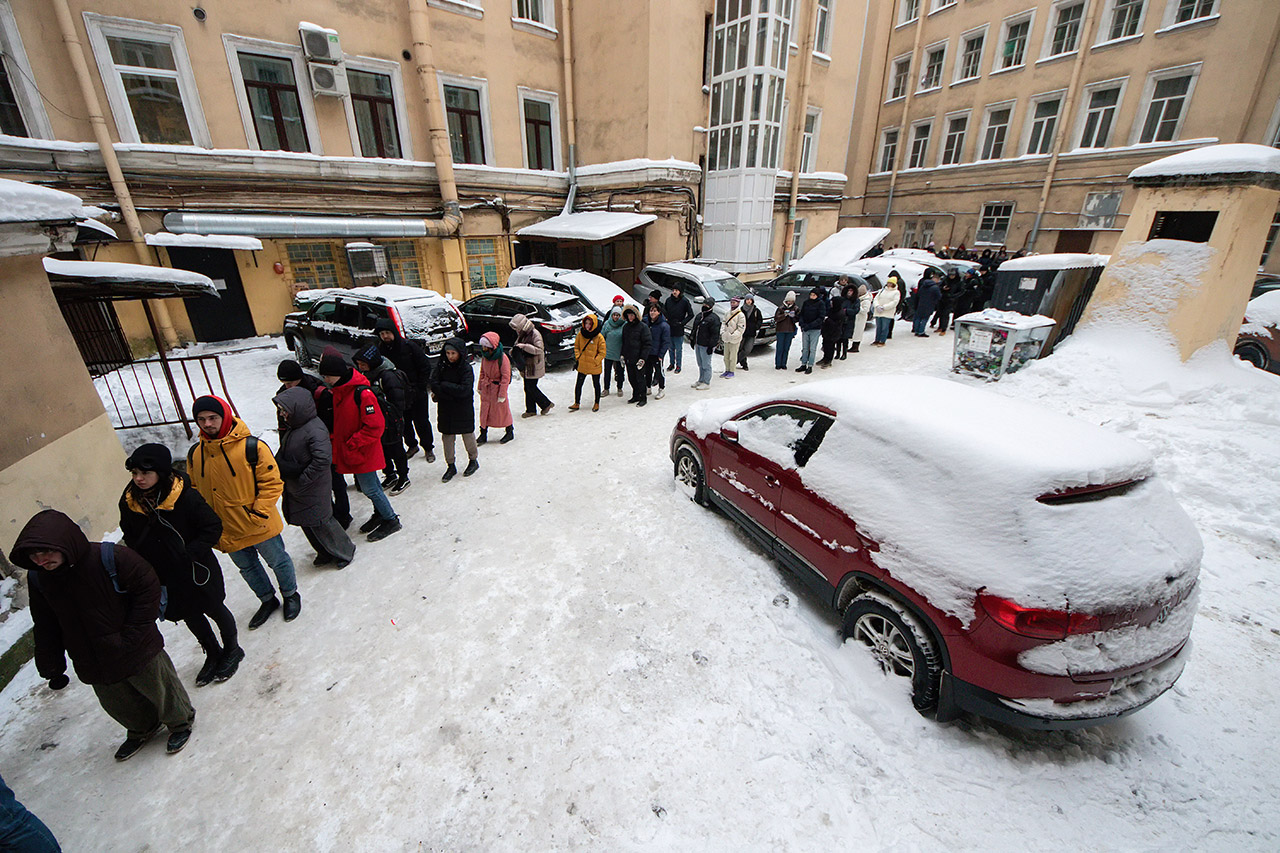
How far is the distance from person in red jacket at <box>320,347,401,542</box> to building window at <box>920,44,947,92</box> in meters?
27.7

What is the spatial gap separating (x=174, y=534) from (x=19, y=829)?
133cm

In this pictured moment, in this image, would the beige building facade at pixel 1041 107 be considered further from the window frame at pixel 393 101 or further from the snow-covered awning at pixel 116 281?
the snow-covered awning at pixel 116 281

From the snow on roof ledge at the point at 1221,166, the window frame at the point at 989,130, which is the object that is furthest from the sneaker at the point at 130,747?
the window frame at the point at 989,130

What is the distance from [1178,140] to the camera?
53.3 ft

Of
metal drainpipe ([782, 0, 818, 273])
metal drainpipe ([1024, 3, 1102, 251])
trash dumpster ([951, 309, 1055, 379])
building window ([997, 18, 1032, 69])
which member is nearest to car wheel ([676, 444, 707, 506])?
trash dumpster ([951, 309, 1055, 379])

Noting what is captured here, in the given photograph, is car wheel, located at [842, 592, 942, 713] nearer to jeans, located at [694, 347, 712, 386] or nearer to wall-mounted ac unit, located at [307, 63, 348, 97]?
jeans, located at [694, 347, 712, 386]

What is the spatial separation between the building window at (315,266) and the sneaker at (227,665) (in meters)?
11.9

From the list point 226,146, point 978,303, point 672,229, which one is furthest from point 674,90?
point 226,146

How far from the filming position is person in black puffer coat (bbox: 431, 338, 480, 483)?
5.57 meters

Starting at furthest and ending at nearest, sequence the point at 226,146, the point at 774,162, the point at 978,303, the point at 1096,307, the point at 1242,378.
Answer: the point at 774,162, the point at 978,303, the point at 226,146, the point at 1096,307, the point at 1242,378

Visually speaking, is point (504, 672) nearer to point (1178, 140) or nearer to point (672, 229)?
point (672, 229)

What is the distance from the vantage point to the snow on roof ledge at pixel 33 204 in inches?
146

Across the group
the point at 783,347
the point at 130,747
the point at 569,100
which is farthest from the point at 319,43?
the point at 130,747

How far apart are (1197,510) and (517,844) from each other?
267 inches
